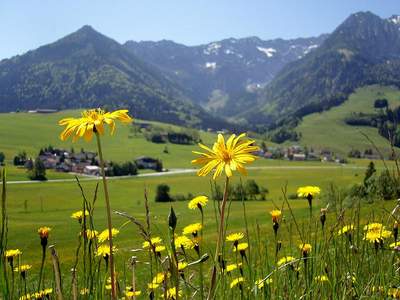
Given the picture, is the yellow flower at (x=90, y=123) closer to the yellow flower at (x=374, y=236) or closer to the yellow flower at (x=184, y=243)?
the yellow flower at (x=184, y=243)

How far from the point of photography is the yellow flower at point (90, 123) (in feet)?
7.07

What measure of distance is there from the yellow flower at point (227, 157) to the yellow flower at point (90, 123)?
0.40m

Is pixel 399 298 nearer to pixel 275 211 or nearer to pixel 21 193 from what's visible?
pixel 275 211

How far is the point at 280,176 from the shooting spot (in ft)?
624

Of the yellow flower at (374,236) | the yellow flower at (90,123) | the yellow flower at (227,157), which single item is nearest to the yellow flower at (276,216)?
the yellow flower at (374,236)

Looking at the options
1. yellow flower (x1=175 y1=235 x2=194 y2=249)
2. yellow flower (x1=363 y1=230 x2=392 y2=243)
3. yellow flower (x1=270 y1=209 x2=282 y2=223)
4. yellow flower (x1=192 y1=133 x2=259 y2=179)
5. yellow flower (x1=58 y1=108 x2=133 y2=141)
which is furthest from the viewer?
yellow flower (x1=270 y1=209 x2=282 y2=223)

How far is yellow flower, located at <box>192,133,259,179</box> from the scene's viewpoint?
2025 mm

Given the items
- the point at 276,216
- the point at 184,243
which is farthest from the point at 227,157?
the point at 276,216

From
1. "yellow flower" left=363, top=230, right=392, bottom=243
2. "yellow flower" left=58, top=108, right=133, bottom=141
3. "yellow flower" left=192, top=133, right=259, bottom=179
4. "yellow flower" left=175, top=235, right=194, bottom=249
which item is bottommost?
"yellow flower" left=363, top=230, right=392, bottom=243

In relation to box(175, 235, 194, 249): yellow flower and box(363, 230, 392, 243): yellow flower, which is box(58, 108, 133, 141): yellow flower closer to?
box(175, 235, 194, 249): yellow flower

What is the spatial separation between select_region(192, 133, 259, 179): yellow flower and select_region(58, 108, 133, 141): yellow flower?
40 cm

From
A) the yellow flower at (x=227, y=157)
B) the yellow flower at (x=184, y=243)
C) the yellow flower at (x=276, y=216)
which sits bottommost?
the yellow flower at (x=184, y=243)

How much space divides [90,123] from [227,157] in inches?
26.0

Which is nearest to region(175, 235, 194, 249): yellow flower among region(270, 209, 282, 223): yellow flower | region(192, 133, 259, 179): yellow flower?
region(270, 209, 282, 223): yellow flower
